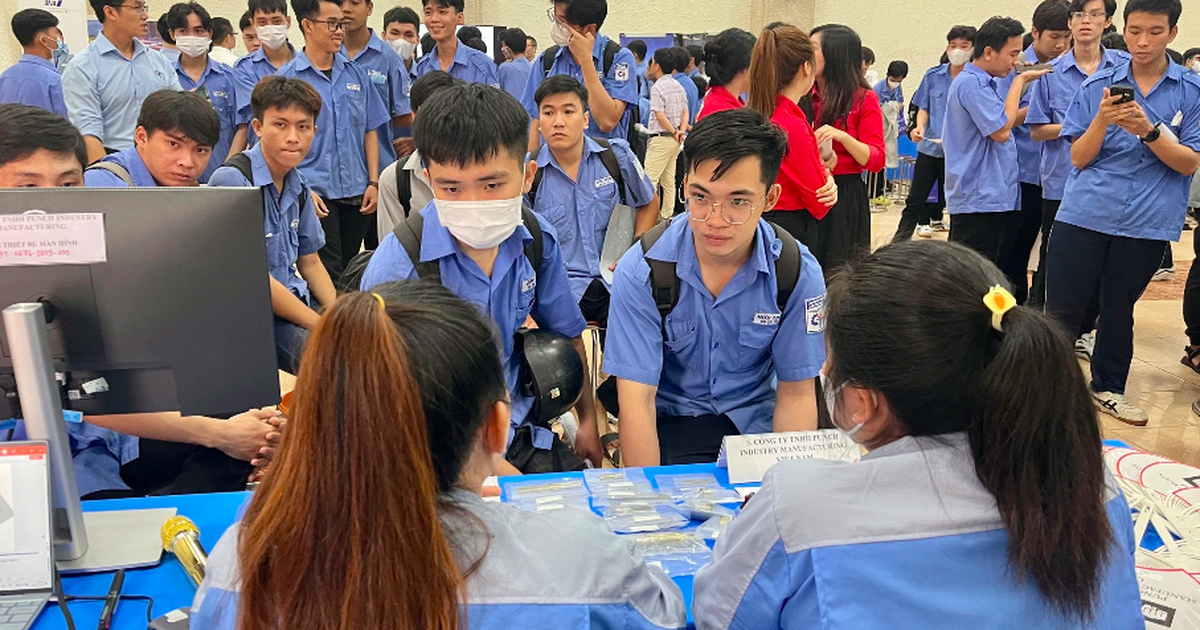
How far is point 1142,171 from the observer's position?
335 cm

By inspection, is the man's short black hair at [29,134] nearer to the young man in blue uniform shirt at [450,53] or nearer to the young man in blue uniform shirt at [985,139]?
the young man in blue uniform shirt at [450,53]

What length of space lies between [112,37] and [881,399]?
4601mm

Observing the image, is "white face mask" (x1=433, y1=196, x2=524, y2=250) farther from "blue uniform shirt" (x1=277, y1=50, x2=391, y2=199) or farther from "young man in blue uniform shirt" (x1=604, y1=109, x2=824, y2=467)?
"blue uniform shirt" (x1=277, y1=50, x2=391, y2=199)

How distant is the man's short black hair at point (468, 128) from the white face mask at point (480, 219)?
101 mm

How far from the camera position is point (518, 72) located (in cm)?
654

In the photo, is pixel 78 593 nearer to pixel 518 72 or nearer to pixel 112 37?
pixel 112 37

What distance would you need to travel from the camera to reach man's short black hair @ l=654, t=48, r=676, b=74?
7910mm

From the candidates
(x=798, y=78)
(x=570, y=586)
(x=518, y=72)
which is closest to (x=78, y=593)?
(x=570, y=586)

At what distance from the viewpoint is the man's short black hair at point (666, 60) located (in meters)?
7.91

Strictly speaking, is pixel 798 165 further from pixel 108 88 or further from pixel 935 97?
pixel 935 97

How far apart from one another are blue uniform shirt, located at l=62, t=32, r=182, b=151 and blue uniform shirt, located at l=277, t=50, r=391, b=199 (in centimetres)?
78

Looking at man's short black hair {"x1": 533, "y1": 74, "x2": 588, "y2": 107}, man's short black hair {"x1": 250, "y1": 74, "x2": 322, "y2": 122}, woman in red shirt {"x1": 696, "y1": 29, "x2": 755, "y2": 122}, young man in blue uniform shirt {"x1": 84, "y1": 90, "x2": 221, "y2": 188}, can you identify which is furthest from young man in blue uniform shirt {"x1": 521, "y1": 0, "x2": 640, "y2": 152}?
young man in blue uniform shirt {"x1": 84, "y1": 90, "x2": 221, "y2": 188}

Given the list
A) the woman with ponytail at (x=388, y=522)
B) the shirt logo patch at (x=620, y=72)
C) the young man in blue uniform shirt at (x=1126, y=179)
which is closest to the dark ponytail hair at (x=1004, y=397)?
the woman with ponytail at (x=388, y=522)

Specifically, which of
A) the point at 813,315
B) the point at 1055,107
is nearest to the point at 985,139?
the point at 1055,107
